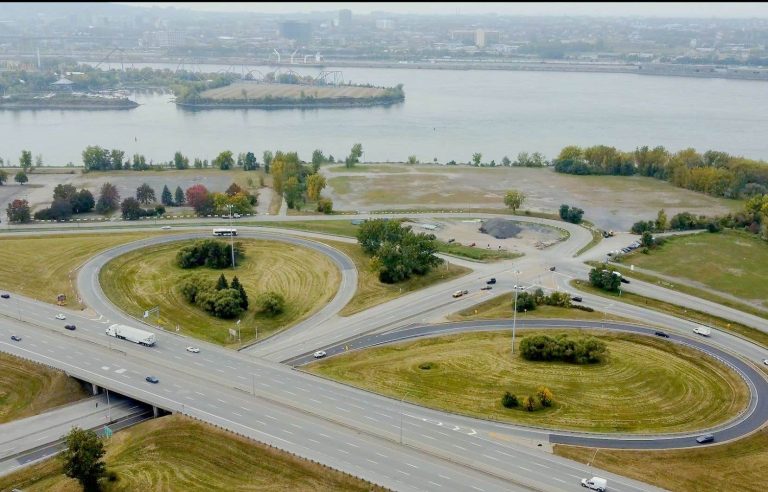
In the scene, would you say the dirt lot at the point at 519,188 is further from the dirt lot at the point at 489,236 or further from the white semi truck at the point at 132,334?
the white semi truck at the point at 132,334

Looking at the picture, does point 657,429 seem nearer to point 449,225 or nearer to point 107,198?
point 449,225

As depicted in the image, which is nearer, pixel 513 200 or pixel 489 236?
pixel 489 236

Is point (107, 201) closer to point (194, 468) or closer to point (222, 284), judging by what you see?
point (222, 284)

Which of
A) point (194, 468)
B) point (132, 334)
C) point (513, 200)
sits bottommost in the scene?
point (194, 468)

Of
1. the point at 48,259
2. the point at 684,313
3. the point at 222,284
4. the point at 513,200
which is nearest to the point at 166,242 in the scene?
the point at 48,259

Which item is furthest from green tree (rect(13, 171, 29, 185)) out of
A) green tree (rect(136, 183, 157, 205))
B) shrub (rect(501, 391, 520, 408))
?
shrub (rect(501, 391, 520, 408))

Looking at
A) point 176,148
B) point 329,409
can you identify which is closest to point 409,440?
point 329,409
